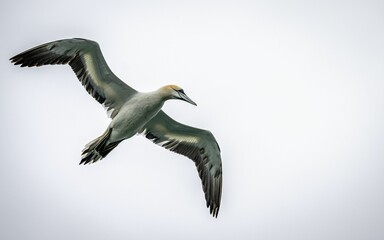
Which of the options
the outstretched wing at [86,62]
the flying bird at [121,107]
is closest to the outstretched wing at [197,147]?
the flying bird at [121,107]

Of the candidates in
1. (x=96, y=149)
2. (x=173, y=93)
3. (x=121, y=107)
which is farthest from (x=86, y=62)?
(x=173, y=93)

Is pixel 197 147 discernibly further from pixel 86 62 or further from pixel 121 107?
pixel 86 62

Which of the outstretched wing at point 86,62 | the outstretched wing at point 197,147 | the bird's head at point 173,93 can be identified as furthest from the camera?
the outstretched wing at point 197,147

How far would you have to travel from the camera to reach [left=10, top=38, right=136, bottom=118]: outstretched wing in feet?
58.9

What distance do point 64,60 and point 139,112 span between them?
254 centimetres

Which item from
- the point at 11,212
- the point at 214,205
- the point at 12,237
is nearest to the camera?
the point at 214,205

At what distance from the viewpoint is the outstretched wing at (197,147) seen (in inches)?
758

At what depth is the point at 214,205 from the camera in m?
19.3

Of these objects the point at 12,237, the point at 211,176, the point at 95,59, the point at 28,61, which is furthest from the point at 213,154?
the point at 12,237

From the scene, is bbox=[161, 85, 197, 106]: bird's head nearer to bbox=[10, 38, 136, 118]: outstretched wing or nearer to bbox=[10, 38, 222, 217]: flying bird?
bbox=[10, 38, 222, 217]: flying bird

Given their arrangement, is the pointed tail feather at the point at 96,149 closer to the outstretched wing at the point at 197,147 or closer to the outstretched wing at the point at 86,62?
the outstretched wing at the point at 86,62

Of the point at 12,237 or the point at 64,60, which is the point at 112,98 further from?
the point at 12,237

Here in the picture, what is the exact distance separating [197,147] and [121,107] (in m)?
2.56

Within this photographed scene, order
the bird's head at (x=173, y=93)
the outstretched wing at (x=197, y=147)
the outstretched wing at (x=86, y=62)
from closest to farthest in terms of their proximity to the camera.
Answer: the bird's head at (x=173, y=93), the outstretched wing at (x=86, y=62), the outstretched wing at (x=197, y=147)
